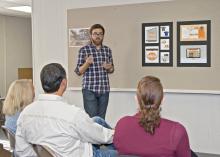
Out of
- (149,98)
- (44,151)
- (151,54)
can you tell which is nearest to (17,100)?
(44,151)

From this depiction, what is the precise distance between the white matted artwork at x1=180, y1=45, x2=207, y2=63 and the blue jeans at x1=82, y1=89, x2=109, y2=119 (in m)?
1.07

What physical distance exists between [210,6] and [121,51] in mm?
1266

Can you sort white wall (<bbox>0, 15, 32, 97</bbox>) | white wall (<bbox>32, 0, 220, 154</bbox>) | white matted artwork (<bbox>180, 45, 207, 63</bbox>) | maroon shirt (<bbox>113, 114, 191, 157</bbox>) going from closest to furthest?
1. maroon shirt (<bbox>113, 114, 191, 157</bbox>)
2. white matted artwork (<bbox>180, 45, 207, 63</bbox>)
3. white wall (<bbox>32, 0, 220, 154</bbox>)
4. white wall (<bbox>0, 15, 32, 97</bbox>)

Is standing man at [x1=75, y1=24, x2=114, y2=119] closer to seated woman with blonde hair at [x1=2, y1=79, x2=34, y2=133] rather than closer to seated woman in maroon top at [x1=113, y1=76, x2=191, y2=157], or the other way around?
seated woman with blonde hair at [x1=2, y1=79, x2=34, y2=133]

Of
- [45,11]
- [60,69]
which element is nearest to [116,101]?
[45,11]

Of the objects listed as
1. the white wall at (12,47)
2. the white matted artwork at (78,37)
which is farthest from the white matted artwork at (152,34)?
the white wall at (12,47)

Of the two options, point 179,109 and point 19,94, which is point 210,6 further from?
point 19,94

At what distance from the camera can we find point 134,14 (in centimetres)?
482

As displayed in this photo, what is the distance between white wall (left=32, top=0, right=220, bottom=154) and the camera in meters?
4.55

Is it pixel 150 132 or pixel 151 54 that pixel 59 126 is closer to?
pixel 150 132

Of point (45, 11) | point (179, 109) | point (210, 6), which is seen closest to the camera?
point (210, 6)

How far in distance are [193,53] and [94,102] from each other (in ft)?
4.37

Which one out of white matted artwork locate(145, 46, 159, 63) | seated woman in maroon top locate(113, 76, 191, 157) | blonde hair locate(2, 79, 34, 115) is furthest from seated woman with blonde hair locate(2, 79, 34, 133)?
white matted artwork locate(145, 46, 159, 63)

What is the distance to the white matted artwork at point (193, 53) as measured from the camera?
14.6 feet
